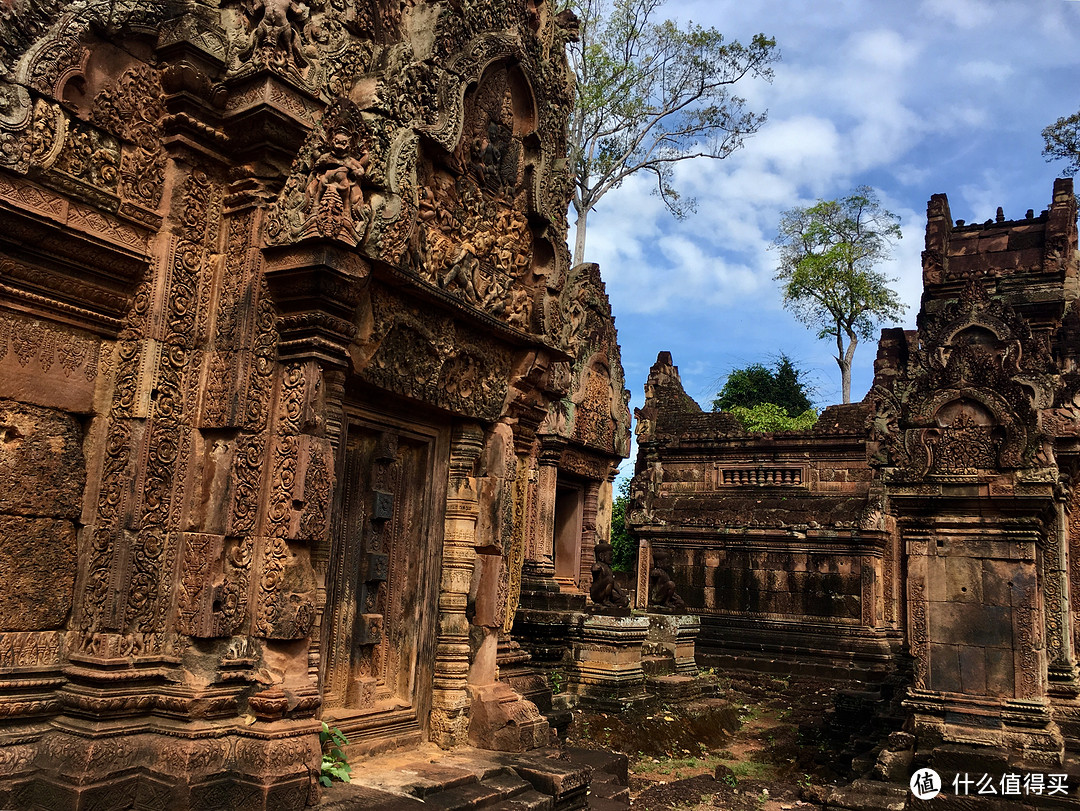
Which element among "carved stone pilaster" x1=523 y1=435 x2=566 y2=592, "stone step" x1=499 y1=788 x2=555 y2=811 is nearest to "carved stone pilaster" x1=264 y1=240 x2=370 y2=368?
"stone step" x1=499 y1=788 x2=555 y2=811

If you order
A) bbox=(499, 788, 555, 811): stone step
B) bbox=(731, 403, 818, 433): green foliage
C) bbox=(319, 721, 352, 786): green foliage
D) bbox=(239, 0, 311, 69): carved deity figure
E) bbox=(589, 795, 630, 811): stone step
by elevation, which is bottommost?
bbox=(589, 795, 630, 811): stone step

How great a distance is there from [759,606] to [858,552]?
2357mm

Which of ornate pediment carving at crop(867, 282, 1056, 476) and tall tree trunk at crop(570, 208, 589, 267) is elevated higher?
tall tree trunk at crop(570, 208, 589, 267)

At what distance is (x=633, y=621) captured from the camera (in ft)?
38.8

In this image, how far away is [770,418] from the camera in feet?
107

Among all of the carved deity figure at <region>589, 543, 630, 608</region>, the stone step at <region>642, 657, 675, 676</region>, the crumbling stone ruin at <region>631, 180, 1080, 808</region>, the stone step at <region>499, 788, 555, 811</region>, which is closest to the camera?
the stone step at <region>499, 788, 555, 811</region>

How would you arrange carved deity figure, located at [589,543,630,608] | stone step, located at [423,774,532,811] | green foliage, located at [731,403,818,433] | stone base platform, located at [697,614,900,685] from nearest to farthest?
stone step, located at [423,774,532,811], carved deity figure, located at [589,543,630,608], stone base platform, located at [697,614,900,685], green foliage, located at [731,403,818,433]

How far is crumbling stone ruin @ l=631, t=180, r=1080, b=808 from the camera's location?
729cm

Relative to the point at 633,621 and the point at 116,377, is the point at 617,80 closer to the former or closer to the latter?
the point at 633,621

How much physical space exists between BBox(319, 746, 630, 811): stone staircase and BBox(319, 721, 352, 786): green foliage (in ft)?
0.20

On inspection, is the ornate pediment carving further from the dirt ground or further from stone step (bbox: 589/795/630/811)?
stone step (bbox: 589/795/630/811)

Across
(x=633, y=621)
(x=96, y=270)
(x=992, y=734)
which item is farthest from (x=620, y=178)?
(x=96, y=270)

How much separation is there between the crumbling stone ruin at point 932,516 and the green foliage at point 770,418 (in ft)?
26.1

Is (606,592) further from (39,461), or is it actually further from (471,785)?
(39,461)
